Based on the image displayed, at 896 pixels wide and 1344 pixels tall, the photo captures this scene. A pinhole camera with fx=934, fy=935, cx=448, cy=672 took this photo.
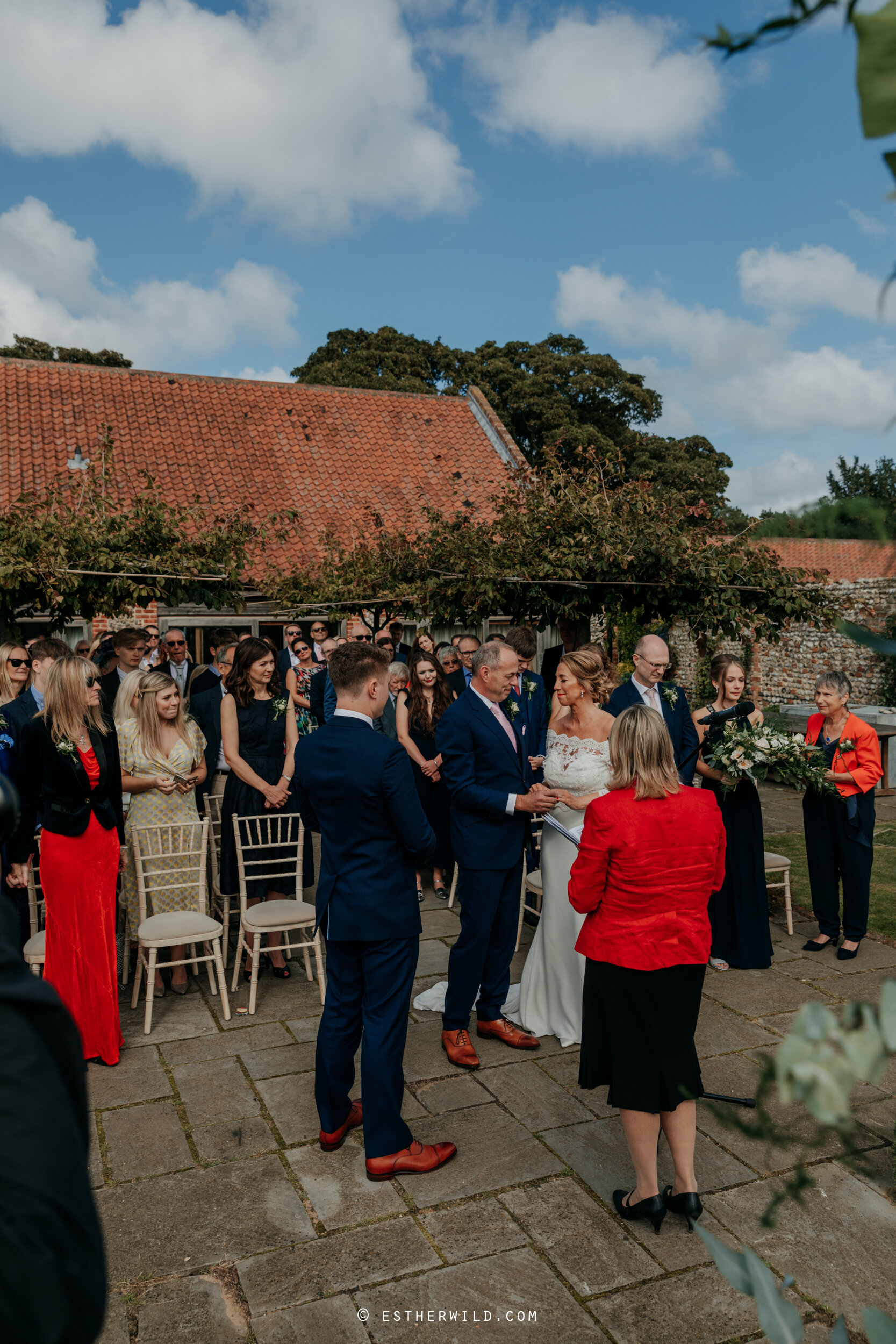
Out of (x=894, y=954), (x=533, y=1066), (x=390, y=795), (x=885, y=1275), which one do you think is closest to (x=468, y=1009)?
(x=533, y=1066)

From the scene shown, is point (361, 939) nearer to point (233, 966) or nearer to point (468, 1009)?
point (468, 1009)

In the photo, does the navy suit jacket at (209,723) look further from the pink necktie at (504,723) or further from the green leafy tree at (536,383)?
the green leafy tree at (536,383)

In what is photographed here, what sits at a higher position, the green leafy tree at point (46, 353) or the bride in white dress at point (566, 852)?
the green leafy tree at point (46, 353)

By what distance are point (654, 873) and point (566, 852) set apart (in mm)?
1867

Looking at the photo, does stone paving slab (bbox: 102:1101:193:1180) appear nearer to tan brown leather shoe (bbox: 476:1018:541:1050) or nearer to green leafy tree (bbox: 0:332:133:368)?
tan brown leather shoe (bbox: 476:1018:541:1050)

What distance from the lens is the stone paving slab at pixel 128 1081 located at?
431 cm

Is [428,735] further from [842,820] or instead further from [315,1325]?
[315,1325]

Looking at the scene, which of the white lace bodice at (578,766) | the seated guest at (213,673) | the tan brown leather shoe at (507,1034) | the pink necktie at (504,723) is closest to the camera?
the pink necktie at (504,723)

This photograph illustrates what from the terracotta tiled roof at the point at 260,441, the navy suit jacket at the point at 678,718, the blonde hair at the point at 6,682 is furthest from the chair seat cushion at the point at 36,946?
the terracotta tiled roof at the point at 260,441

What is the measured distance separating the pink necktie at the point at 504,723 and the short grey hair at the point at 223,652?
13.0 ft

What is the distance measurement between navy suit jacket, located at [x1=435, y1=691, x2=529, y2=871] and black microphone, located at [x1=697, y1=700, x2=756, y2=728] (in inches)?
82.0

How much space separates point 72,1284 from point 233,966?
547 centimetres

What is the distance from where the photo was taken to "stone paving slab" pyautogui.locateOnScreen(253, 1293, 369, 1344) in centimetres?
283

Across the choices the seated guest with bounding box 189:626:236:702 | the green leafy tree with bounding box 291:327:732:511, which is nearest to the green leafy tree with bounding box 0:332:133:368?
the green leafy tree with bounding box 291:327:732:511
